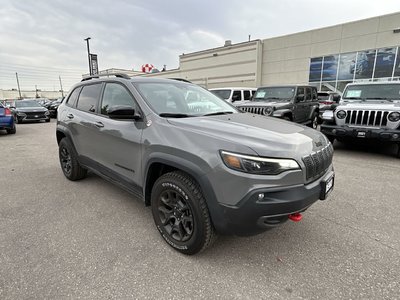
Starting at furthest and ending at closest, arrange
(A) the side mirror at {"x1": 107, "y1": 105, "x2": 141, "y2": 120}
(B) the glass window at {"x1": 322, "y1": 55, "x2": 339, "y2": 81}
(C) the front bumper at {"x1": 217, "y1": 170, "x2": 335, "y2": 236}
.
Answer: (B) the glass window at {"x1": 322, "y1": 55, "x2": 339, "y2": 81}, (A) the side mirror at {"x1": 107, "y1": 105, "x2": 141, "y2": 120}, (C) the front bumper at {"x1": 217, "y1": 170, "x2": 335, "y2": 236}

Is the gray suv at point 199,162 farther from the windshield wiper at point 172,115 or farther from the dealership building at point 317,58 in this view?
the dealership building at point 317,58

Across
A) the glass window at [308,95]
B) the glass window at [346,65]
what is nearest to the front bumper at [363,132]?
the glass window at [308,95]

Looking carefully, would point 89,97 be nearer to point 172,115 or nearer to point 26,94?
point 172,115

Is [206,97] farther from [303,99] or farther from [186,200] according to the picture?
[303,99]

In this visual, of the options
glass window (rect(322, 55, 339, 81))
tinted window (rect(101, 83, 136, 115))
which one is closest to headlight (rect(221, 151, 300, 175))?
tinted window (rect(101, 83, 136, 115))

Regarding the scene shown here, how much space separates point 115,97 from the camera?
319 cm

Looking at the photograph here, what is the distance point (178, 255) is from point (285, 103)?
719 centimetres

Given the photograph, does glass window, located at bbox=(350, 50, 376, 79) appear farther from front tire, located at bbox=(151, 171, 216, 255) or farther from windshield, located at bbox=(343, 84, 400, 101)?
front tire, located at bbox=(151, 171, 216, 255)

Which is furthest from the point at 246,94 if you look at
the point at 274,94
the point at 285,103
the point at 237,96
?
the point at 285,103

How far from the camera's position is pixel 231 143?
6.55ft

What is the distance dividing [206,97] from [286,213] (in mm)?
2080

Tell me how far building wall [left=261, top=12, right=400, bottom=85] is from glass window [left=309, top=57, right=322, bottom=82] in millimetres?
321

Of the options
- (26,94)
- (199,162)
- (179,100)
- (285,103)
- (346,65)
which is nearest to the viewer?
(199,162)

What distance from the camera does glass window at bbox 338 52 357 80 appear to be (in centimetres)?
1895
